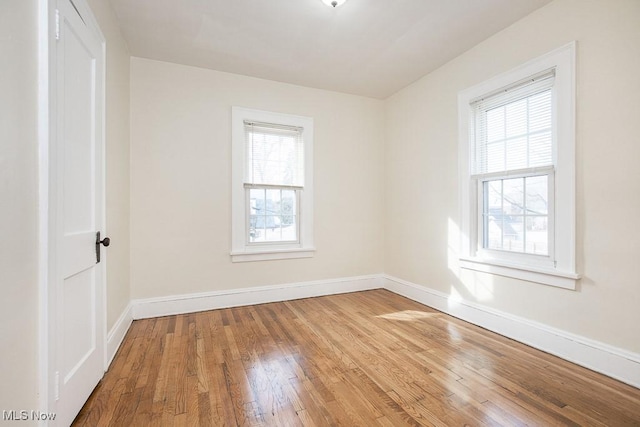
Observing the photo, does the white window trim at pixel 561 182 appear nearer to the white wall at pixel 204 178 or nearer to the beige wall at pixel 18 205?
the white wall at pixel 204 178

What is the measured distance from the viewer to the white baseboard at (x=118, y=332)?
7.30 feet

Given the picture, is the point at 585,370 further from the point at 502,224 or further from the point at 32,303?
the point at 32,303

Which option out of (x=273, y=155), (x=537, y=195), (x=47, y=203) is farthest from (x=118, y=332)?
(x=537, y=195)

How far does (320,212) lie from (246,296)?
4.77ft

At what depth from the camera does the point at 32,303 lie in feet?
4.05

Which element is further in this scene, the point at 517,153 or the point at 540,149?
the point at 517,153

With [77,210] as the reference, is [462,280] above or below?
below

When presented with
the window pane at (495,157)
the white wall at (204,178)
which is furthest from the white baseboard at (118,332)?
the window pane at (495,157)

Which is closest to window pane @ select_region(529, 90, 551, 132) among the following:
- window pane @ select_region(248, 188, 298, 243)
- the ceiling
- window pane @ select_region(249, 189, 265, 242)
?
the ceiling

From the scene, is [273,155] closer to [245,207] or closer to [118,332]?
[245,207]

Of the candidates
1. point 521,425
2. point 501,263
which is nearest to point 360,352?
point 521,425

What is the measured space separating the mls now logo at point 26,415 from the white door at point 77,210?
11cm

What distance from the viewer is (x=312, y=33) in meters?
2.79

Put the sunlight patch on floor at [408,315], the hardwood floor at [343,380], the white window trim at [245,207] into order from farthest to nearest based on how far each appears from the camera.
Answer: the white window trim at [245,207] → the sunlight patch on floor at [408,315] → the hardwood floor at [343,380]
